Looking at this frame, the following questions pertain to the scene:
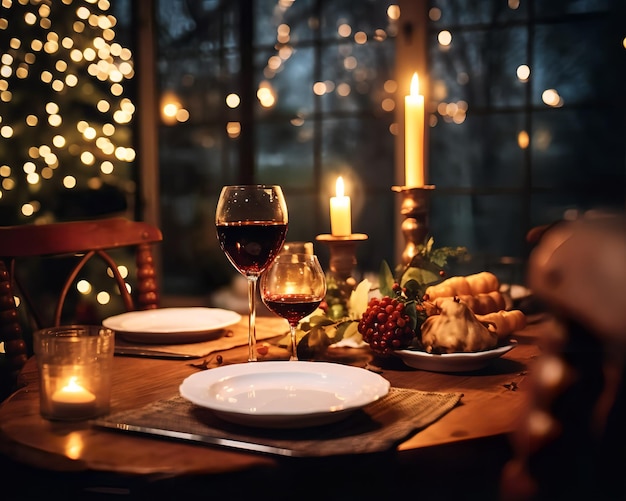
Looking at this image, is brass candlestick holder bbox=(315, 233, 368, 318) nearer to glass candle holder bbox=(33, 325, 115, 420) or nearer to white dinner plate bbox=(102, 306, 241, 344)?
white dinner plate bbox=(102, 306, 241, 344)

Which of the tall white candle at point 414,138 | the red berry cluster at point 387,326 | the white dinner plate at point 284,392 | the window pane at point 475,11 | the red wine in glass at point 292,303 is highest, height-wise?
the window pane at point 475,11

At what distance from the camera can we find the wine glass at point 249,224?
1125 millimetres

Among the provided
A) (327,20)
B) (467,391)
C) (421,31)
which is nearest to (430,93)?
(421,31)

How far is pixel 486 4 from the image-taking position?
3326 millimetres

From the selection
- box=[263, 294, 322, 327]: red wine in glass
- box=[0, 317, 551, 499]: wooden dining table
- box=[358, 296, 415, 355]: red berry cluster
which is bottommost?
box=[0, 317, 551, 499]: wooden dining table

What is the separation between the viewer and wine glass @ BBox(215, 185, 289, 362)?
1.12 metres

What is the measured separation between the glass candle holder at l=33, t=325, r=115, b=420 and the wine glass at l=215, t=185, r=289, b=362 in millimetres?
322

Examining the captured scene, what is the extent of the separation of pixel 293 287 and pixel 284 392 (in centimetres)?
19

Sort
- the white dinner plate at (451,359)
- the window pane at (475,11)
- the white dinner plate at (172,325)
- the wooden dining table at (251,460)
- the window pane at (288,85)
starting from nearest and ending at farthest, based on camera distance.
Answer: the wooden dining table at (251,460) → the white dinner plate at (451,359) → the white dinner plate at (172,325) → the window pane at (475,11) → the window pane at (288,85)

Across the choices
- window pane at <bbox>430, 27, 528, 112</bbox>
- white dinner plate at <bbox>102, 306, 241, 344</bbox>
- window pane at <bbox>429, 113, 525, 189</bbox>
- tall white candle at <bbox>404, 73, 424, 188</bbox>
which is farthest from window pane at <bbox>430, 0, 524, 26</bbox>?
white dinner plate at <bbox>102, 306, 241, 344</bbox>

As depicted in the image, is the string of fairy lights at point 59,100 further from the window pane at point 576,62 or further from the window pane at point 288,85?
the window pane at point 576,62

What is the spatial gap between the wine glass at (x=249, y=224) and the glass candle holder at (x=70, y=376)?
0.32 metres

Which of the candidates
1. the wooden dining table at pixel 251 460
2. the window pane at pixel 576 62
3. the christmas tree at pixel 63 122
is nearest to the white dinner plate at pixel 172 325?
the wooden dining table at pixel 251 460

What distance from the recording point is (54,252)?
1.51 metres
